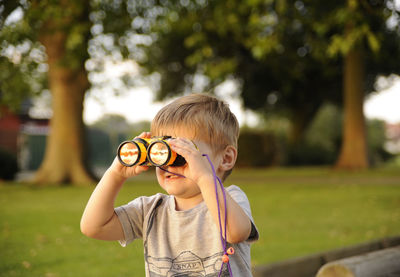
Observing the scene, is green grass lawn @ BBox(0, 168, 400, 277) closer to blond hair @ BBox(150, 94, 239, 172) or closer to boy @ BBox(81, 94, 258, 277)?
boy @ BBox(81, 94, 258, 277)

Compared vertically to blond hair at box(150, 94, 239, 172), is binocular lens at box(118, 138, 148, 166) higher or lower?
lower

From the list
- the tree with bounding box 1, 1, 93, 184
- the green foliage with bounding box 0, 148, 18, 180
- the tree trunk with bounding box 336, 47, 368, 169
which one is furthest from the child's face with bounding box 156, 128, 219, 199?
the tree trunk with bounding box 336, 47, 368, 169

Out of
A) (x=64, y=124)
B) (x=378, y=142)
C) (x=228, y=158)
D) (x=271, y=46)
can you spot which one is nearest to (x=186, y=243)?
(x=228, y=158)

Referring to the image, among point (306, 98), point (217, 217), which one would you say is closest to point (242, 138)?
point (306, 98)

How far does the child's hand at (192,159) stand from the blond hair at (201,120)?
0.18 metres

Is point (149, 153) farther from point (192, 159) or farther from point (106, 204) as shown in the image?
point (106, 204)

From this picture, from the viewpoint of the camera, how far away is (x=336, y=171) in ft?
60.0

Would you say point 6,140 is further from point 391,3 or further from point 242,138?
point 391,3

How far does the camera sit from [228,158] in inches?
92.0

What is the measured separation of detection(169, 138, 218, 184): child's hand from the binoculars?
0.10 ft

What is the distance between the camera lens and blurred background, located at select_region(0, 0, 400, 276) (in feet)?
23.7

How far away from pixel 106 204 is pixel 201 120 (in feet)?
1.88

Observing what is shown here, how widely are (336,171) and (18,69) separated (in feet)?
38.7

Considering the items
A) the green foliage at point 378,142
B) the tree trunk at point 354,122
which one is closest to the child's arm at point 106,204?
Result: the tree trunk at point 354,122
